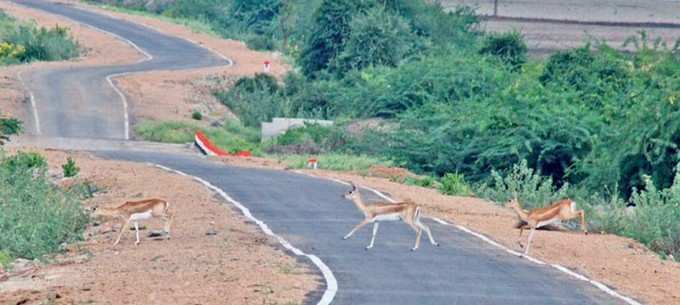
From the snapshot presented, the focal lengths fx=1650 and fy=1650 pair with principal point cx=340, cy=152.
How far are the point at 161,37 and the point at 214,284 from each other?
235 feet

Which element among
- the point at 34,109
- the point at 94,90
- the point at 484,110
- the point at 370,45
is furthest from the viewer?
the point at 370,45

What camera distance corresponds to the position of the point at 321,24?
72750 mm

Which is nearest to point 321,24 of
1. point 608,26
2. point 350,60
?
point 350,60

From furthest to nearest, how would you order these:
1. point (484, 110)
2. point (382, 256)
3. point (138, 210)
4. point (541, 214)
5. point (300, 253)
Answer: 1. point (484, 110)
2. point (138, 210)
3. point (541, 214)
4. point (300, 253)
5. point (382, 256)

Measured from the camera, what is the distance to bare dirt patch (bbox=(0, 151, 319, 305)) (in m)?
18.5

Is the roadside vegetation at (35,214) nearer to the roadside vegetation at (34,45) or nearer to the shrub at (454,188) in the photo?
the shrub at (454,188)

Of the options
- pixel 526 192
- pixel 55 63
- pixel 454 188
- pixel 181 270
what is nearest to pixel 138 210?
pixel 181 270

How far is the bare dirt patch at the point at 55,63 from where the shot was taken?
59025mm

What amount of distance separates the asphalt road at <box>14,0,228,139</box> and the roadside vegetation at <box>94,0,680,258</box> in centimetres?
504

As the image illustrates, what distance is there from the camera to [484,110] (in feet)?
156

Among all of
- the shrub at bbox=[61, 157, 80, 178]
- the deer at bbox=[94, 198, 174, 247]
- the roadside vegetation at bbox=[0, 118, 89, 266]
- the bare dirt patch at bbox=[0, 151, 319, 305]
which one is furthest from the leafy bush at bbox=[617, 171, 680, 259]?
the shrub at bbox=[61, 157, 80, 178]

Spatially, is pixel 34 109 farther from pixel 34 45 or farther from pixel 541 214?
pixel 541 214

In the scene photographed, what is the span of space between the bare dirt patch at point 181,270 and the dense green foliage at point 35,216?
0.46m

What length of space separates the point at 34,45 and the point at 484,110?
33557 millimetres
